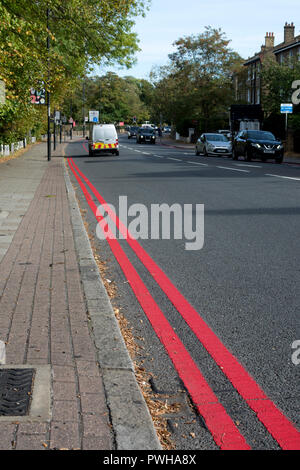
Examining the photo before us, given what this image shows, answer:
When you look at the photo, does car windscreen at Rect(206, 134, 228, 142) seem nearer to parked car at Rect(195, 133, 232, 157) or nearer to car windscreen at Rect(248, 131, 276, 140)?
parked car at Rect(195, 133, 232, 157)

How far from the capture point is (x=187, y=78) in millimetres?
73875

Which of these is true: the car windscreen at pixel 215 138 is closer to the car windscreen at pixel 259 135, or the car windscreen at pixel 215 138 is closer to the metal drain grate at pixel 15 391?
the car windscreen at pixel 259 135

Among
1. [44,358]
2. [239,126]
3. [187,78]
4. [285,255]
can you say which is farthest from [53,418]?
[187,78]

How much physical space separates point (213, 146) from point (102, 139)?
6.99m

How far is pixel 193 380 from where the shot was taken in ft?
12.4

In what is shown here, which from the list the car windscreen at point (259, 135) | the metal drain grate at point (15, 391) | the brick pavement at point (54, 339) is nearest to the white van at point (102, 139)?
the car windscreen at point (259, 135)

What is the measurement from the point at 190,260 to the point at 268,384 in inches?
143

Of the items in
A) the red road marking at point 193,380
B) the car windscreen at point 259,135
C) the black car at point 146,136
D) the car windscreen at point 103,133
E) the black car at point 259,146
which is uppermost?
the black car at point 146,136

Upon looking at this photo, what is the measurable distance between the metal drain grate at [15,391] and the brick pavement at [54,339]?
0.42 ft

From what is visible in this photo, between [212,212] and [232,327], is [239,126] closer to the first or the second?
[212,212]

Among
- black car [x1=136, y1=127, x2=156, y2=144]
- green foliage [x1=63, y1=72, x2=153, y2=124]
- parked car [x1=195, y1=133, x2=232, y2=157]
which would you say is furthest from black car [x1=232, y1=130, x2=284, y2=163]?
green foliage [x1=63, y1=72, x2=153, y2=124]

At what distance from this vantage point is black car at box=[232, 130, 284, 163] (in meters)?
30.9

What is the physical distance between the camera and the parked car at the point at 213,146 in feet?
127

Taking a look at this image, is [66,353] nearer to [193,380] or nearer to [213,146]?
[193,380]
